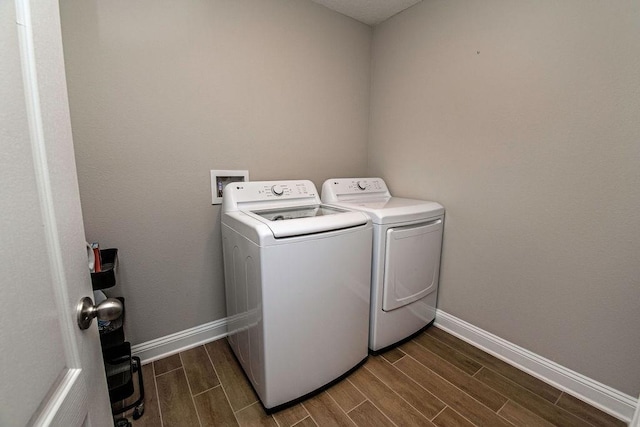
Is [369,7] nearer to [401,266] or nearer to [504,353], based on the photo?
[401,266]

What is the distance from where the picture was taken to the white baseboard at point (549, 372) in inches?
48.5

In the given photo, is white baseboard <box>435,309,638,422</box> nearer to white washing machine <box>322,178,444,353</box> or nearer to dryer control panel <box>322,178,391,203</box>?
white washing machine <box>322,178,444,353</box>

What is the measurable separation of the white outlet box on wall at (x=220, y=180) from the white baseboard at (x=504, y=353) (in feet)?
2.37

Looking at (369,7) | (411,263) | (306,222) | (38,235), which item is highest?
(369,7)

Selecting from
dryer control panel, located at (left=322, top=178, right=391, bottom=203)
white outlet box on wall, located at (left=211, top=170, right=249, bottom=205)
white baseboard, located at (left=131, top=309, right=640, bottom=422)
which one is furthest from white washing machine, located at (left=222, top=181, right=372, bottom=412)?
dryer control panel, located at (left=322, top=178, right=391, bottom=203)

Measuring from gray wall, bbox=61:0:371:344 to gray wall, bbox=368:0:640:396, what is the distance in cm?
85

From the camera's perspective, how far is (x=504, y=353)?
1.59 meters

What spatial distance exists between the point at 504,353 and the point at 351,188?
1396mm

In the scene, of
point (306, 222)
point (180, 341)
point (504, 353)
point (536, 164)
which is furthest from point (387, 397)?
point (536, 164)

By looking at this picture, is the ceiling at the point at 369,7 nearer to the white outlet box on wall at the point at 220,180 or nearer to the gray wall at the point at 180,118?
the gray wall at the point at 180,118

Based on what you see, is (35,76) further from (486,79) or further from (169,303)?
(486,79)

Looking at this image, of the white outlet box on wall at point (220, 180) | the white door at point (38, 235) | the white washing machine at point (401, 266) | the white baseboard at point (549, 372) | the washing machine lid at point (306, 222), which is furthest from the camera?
the white outlet box on wall at point (220, 180)

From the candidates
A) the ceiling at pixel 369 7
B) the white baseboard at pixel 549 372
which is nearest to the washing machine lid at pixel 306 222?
the white baseboard at pixel 549 372

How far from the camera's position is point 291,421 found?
120cm
